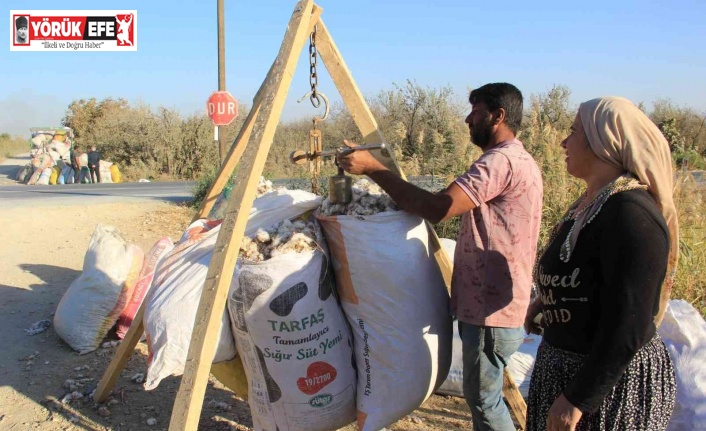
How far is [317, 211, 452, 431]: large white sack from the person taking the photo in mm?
2152

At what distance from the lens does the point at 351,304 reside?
88.1 inches

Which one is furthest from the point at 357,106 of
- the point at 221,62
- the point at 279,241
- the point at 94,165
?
the point at 94,165

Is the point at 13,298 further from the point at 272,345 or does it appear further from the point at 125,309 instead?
the point at 272,345

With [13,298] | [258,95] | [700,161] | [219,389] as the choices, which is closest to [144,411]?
[219,389]

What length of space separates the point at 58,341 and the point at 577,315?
3.57 meters

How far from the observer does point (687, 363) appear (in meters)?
2.72

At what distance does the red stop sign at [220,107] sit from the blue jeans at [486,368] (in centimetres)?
1028

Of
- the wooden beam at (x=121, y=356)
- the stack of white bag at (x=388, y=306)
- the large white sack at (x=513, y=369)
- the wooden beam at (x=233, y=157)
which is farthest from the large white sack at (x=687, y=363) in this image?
the wooden beam at (x=121, y=356)

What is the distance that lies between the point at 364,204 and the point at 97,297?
2.44m

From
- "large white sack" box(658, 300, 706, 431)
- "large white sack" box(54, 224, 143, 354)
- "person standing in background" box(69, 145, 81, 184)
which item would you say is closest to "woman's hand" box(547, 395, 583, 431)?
"large white sack" box(658, 300, 706, 431)

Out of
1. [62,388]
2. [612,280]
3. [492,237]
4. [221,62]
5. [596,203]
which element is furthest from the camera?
[221,62]

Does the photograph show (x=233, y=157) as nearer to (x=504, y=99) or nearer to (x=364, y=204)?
(x=364, y=204)

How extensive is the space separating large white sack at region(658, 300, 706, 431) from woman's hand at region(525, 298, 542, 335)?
114cm

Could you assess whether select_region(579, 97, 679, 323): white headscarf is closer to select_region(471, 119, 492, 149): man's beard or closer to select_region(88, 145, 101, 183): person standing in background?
select_region(471, 119, 492, 149): man's beard
